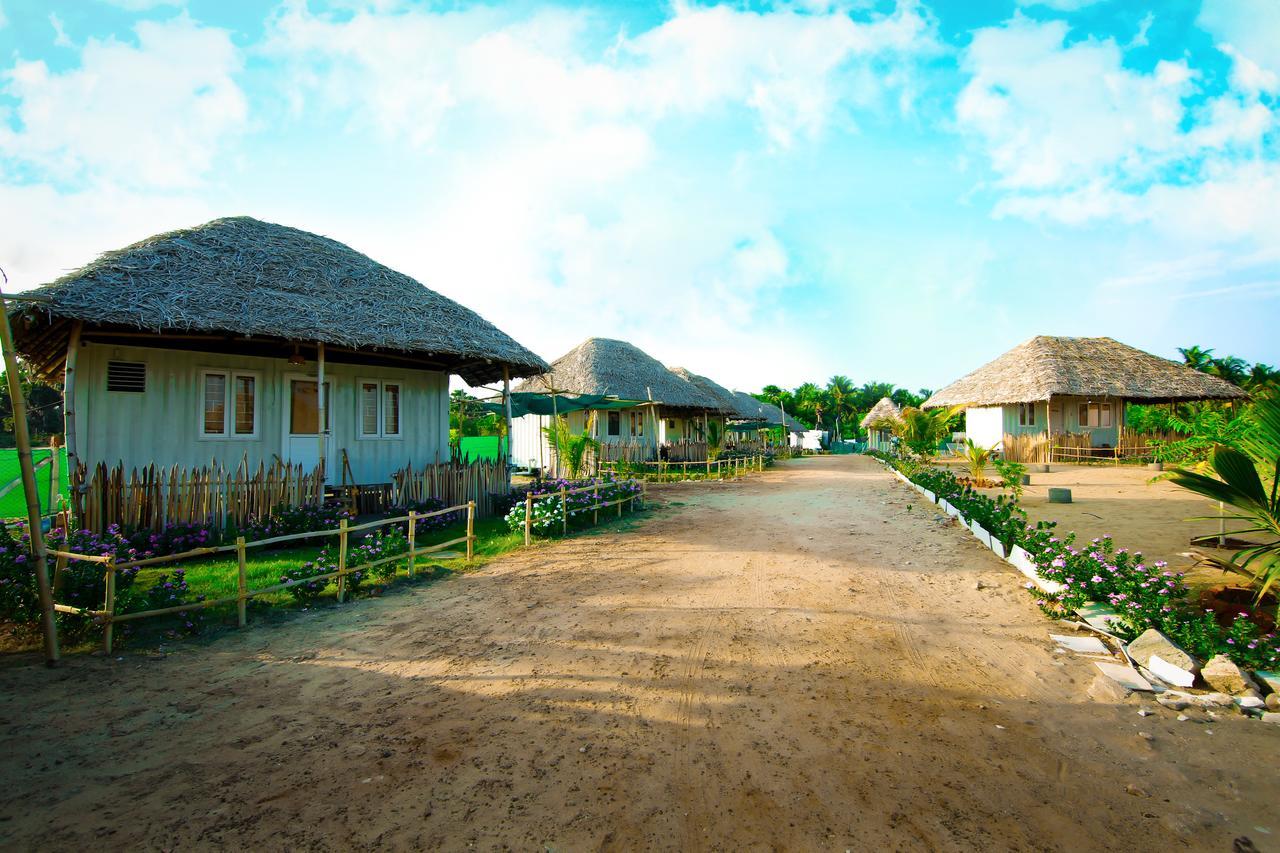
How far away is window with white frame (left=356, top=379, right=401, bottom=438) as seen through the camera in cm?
1182

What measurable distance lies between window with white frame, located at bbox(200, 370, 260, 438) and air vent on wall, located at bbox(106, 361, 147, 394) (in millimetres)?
764

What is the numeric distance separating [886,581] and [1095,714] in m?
3.06

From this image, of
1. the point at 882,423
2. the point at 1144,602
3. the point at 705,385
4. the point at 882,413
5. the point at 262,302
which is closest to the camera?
the point at 1144,602

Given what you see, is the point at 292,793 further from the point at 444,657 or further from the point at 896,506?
the point at 896,506

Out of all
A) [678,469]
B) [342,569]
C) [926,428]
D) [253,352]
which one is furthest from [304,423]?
[926,428]

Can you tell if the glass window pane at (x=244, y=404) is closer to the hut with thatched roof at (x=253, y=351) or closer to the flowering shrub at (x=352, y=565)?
the hut with thatched roof at (x=253, y=351)

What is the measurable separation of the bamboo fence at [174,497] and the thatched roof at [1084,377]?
24992 mm

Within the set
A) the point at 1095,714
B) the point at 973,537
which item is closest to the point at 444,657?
the point at 1095,714

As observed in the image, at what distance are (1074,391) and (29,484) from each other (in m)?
30.2

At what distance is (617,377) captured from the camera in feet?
82.5

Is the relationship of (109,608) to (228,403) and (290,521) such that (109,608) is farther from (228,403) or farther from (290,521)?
(228,403)

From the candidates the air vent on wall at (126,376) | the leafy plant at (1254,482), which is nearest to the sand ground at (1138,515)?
the leafy plant at (1254,482)

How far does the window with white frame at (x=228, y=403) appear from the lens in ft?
33.2

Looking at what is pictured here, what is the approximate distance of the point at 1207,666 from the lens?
402 cm
